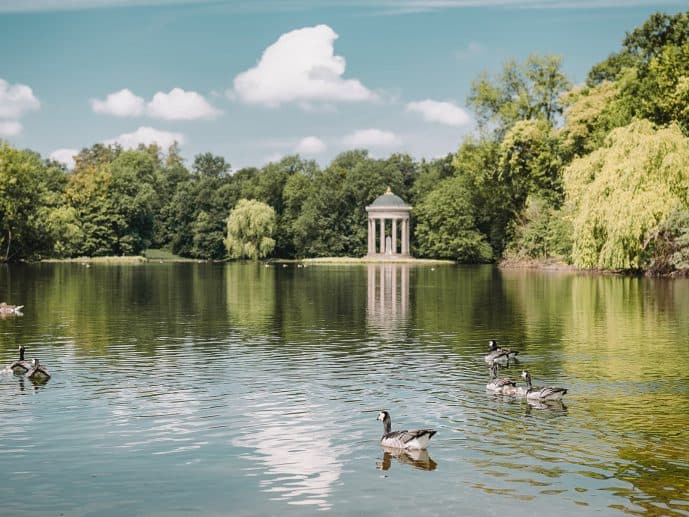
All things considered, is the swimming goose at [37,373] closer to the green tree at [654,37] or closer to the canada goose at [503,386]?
the canada goose at [503,386]

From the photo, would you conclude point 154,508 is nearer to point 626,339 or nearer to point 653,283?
point 626,339

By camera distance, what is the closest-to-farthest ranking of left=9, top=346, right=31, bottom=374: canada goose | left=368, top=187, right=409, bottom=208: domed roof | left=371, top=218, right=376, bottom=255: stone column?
left=9, top=346, right=31, bottom=374: canada goose, left=368, top=187, right=409, bottom=208: domed roof, left=371, top=218, right=376, bottom=255: stone column

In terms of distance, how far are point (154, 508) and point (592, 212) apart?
60348mm

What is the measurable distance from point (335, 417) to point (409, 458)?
373 cm

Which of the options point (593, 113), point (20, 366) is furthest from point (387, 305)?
point (593, 113)

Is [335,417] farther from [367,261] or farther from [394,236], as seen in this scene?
[394,236]

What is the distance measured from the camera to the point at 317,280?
79.8 metres

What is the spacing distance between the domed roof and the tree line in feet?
10.5

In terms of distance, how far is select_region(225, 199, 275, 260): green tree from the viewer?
14500 centimetres

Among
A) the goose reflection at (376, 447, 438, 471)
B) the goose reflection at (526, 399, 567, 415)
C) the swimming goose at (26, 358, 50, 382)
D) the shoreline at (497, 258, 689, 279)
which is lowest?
the goose reflection at (376, 447, 438, 471)

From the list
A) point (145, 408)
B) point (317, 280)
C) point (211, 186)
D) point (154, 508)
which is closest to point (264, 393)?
point (145, 408)

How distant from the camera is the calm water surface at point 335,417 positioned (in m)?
14.7

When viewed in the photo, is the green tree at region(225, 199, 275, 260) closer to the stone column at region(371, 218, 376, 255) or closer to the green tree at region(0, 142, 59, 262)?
the stone column at region(371, 218, 376, 255)

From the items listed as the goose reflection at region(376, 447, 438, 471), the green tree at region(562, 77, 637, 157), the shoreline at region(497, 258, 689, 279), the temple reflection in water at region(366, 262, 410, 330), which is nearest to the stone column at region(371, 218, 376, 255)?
the shoreline at region(497, 258, 689, 279)
